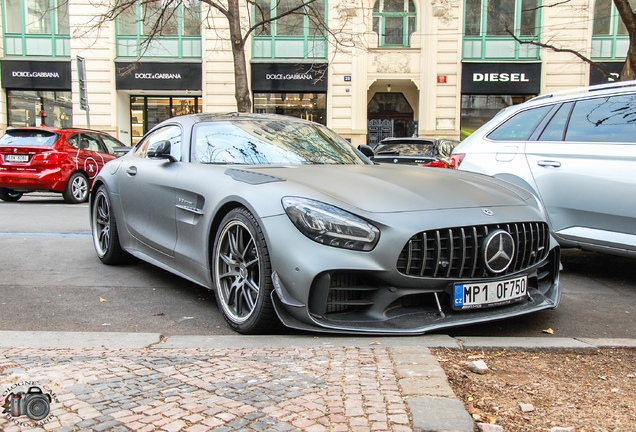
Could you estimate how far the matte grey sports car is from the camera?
10.2ft

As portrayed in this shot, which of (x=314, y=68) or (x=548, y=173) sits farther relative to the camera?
(x=314, y=68)

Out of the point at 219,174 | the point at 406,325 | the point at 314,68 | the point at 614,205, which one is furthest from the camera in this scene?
the point at 314,68

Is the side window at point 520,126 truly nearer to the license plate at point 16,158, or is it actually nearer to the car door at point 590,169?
the car door at point 590,169

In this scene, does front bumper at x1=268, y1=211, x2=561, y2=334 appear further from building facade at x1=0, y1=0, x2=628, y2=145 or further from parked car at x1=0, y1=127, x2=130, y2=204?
building facade at x1=0, y1=0, x2=628, y2=145

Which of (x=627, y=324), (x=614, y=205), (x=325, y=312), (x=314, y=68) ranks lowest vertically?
(x=627, y=324)

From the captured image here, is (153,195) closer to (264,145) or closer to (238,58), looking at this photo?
(264,145)

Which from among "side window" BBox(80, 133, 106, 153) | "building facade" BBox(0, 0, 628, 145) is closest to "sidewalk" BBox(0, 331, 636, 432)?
"side window" BBox(80, 133, 106, 153)

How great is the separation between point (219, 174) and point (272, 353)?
147 cm

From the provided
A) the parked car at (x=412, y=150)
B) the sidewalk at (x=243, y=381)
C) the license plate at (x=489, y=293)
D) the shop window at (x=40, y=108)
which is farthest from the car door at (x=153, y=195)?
the shop window at (x=40, y=108)

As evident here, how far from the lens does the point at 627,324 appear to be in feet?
12.9

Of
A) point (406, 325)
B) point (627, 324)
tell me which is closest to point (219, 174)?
point (406, 325)

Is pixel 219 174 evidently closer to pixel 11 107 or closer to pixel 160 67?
pixel 160 67

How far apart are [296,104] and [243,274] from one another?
777 inches

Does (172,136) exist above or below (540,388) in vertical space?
above
